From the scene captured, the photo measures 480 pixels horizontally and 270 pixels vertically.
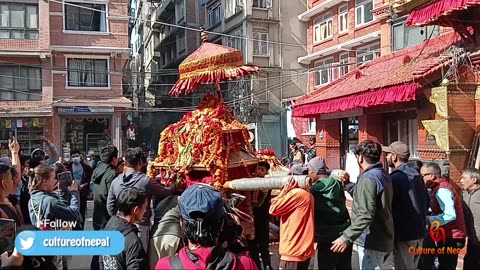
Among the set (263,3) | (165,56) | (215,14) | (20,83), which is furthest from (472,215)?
(165,56)

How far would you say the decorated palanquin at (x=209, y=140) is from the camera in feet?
18.3

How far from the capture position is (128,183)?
4.69 meters

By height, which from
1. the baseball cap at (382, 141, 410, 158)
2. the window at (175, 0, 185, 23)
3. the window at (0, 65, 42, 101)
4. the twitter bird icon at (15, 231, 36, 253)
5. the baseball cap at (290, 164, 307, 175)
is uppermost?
the window at (175, 0, 185, 23)

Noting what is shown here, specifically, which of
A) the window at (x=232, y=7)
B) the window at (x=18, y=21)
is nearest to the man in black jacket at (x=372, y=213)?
the window at (x=18, y=21)

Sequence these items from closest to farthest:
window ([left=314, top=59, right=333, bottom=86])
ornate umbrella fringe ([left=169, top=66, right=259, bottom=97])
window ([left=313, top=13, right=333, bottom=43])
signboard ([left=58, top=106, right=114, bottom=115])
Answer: ornate umbrella fringe ([left=169, top=66, right=259, bottom=97])
signboard ([left=58, top=106, right=114, bottom=115])
window ([left=313, top=13, right=333, bottom=43])
window ([left=314, top=59, right=333, bottom=86])

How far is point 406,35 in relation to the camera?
13.5m

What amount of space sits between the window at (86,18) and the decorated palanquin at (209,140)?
685 inches

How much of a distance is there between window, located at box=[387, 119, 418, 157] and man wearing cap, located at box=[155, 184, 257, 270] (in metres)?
9.92

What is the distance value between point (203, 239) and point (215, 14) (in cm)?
2848

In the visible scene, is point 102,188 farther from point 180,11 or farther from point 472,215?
point 180,11

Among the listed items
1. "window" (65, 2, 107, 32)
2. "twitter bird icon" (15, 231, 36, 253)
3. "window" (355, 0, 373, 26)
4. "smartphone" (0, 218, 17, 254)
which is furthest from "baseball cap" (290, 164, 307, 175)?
"window" (65, 2, 107, 32)

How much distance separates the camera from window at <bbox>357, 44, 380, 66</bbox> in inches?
724

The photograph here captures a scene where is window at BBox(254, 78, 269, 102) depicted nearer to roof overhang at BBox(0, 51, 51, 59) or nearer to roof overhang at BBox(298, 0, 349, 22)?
roof overhang at BBox(298, 0, 349, 22)

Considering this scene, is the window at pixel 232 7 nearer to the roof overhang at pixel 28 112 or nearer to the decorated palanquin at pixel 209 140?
the roof overhang at pixel 28 112
